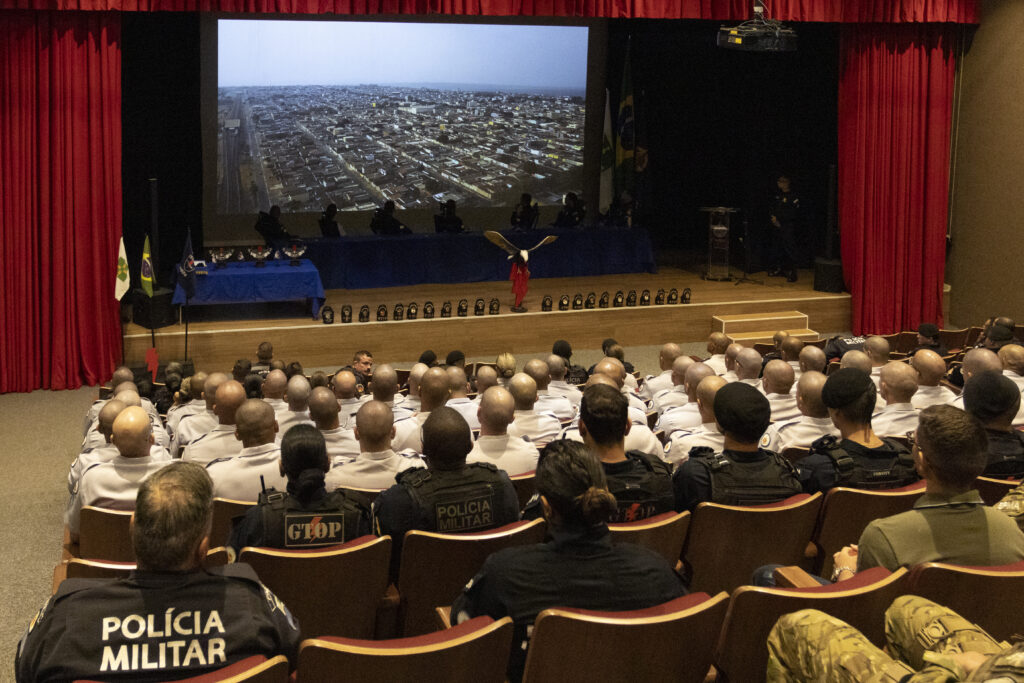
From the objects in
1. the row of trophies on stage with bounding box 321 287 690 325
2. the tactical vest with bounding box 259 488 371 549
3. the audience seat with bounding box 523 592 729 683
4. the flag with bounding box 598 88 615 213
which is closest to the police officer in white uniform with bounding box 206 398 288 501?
the tactical vest with bounding box 259 488 371 549

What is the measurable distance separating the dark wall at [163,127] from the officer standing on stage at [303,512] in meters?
7.91

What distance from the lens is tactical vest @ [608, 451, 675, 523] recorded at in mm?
3488

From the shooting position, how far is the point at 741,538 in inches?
136

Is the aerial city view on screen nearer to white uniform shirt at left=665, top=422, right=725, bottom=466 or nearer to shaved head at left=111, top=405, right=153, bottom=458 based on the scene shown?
shaved head at left=111, top=405, right=153, bottom=458

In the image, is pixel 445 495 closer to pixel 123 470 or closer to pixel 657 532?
pixel 657 532

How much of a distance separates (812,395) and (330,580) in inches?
92.5

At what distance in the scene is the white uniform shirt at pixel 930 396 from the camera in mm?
5225

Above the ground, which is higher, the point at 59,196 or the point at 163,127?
the point at 163,127

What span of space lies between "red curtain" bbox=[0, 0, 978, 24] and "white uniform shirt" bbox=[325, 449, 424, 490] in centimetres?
514

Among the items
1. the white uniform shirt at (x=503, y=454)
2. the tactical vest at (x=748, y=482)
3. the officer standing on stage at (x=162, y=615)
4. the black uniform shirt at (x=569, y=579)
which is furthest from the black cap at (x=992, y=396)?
the officer standing on stage at (x=162, y=615)

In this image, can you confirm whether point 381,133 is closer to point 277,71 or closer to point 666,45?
point 277,71

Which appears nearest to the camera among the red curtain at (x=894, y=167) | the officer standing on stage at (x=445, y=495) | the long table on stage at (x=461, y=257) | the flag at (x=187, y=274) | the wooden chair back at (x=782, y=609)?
the wooden chair back at (x=782, y=609)

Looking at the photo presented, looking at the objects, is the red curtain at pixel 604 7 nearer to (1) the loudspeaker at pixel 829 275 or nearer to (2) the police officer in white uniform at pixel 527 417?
(1) the loudspeaker at pixel 829 275

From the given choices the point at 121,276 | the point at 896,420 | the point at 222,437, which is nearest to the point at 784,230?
the point at 121,276
